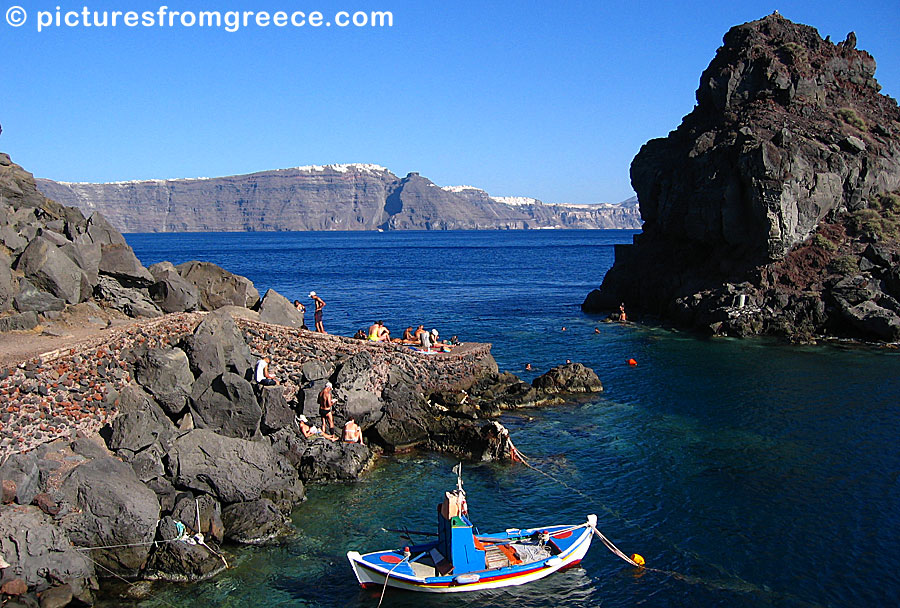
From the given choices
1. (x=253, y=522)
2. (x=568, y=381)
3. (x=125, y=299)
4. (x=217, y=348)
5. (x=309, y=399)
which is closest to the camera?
(x=253, y=522)

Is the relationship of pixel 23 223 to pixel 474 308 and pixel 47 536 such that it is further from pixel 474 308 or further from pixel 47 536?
pixel 474 308

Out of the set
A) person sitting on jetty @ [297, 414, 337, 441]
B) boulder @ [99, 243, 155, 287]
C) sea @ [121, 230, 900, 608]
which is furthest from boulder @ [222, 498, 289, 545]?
boulder @ [99, 243, 155, 287]

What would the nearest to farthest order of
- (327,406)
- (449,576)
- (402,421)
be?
(449,576) < (327,406) < (402,421)

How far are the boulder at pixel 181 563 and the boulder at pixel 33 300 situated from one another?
43.0 feet

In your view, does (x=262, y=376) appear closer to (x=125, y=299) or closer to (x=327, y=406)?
(x=327, y=406)

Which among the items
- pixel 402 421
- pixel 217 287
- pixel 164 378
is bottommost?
pixel 402 421

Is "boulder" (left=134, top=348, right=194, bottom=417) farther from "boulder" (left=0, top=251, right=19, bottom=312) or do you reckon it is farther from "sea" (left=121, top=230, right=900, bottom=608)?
"boulder" (left=0, top=251, right=19, bottom=312)

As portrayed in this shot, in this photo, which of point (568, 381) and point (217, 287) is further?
point (568, 381)

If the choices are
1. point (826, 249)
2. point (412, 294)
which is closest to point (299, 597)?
point (826, 249)

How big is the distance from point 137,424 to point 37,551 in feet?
15.3

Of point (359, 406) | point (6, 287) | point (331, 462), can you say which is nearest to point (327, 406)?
point (359, 406)

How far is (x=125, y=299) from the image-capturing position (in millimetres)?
28469

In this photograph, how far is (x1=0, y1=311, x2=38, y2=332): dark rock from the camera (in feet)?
77.8

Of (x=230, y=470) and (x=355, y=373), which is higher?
(x=355, y=373)
